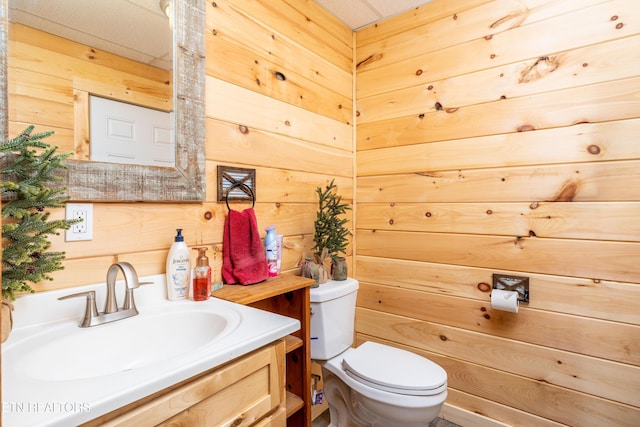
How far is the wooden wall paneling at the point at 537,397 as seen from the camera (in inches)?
56.1

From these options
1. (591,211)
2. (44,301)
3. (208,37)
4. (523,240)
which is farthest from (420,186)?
(44,301)

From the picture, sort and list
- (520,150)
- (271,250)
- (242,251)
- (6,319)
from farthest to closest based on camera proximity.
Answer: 1. (520,150)
2. (271,250)
3. (242,251)
4. (6,319)

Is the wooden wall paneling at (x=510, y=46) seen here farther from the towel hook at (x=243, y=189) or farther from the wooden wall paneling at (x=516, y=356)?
the wooden wall paneling at (x=516, y=356)

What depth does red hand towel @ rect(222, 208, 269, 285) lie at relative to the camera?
137cm

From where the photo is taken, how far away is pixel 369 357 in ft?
5.09

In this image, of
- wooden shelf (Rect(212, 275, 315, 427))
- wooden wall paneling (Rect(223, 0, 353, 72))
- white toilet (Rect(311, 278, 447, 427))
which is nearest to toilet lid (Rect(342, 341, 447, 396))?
white toilet (Rect(311, 278, 447, 427))

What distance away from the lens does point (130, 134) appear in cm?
114

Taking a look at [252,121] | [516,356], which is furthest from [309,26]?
[516,356]

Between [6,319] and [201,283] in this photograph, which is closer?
[6,319]

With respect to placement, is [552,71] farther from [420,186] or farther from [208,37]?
[208,37]

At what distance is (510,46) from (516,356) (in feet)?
4.74

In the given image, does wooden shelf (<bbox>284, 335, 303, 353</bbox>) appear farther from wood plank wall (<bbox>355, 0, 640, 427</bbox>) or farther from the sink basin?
wood plank wall (<bbox>355, 0, 640, 427</bbox>)

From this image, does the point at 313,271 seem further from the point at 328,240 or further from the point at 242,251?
the point at 242,251

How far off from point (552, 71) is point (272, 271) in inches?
59.3
